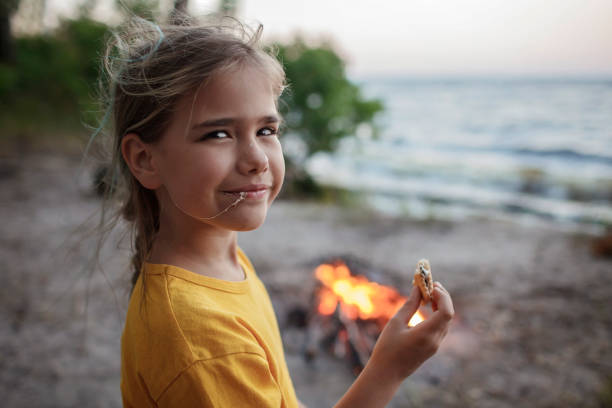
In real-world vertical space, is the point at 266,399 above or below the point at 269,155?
below

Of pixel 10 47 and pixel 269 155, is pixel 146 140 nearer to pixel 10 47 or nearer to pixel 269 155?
pixel 269 155

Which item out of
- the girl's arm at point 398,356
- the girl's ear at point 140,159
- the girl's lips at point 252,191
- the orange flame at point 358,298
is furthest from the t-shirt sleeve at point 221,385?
the orange flame at point 358,298

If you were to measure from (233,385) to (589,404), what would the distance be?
3410 millimetres

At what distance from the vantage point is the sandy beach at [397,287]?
333 centimetres

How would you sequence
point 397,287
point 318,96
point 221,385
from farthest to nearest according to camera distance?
point 318,96
point 397,287
point 221,385

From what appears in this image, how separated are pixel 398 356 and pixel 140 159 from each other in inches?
36.8

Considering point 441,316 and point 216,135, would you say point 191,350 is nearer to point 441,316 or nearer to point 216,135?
point 216,135

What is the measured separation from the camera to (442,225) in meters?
8.08

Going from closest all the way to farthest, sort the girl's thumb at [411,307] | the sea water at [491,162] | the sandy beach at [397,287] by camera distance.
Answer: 1. the girl's thumb at [411,307]
2. the sandy beach at [397,287]
3. the sea water at [491,162]

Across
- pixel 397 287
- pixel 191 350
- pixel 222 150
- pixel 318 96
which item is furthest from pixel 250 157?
pixel 318 96

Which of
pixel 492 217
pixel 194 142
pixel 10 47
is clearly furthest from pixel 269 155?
pixel 10 47

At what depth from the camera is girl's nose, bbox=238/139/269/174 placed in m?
1.12

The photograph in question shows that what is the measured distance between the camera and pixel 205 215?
3.82 feet

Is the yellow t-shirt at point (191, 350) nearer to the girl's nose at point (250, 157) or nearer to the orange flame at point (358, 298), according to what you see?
the girl's nose at point (250, 157)
